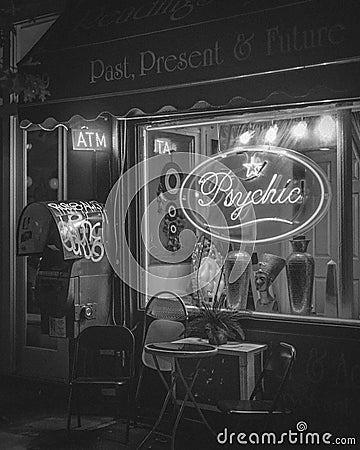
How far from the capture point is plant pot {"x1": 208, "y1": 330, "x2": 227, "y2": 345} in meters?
6.63

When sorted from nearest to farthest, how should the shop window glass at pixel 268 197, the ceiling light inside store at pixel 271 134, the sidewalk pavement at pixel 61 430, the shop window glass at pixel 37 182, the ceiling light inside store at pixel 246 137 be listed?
the sidewalk pavement at pixel 61 430 < the shop window glass at pixel 268 197 < the ceiling light inside store at pixel 271 134 < the ceiling light inside store at pixel 246 137 < the shop window glass at pixel 37 182

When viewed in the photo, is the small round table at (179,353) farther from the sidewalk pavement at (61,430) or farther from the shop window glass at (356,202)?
the shop window glass at (356,202)

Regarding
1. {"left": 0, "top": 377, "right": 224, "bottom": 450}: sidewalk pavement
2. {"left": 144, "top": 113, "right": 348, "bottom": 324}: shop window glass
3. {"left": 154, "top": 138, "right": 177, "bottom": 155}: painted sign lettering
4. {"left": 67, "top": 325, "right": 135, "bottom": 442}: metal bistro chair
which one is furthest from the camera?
{"left": 154, "top": 138, "right": 177, "bottom": 155}: painted sign lettering

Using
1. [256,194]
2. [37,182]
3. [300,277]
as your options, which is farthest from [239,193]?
[37,182]

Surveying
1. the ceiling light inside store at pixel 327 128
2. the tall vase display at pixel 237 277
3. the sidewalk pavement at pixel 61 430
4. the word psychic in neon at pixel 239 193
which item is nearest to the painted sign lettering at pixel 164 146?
the word psychic in neon at pixel 239 193

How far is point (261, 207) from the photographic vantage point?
24.1 ft

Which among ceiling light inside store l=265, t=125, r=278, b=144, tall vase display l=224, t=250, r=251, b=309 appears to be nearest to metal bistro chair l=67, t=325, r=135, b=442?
tall vase display l=224, t=250, r=251, b=309

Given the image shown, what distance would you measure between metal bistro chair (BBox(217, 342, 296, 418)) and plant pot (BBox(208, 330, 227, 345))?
428 millimetres

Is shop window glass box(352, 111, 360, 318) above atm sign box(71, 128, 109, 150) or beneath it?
beneath

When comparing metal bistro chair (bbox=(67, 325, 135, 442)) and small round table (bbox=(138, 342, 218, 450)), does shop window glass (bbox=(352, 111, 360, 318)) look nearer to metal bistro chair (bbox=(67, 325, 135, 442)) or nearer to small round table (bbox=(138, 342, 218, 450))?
small round table (bbox=(138, 342, 218, 450))

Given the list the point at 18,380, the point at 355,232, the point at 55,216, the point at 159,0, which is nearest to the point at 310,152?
the point at 355,232

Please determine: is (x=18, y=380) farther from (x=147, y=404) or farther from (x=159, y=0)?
(x=159, y=0)

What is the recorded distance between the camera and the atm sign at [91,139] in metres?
7.95

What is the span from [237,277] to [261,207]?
691mm
